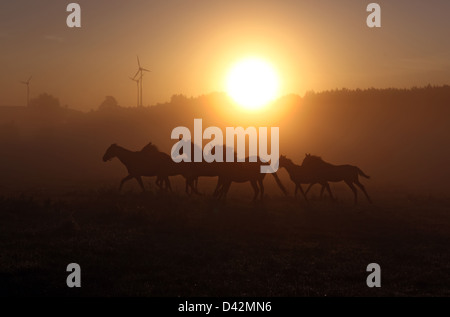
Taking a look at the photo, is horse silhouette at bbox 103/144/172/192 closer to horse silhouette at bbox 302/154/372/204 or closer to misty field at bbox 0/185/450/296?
misty field at bbox 0/185/450/296

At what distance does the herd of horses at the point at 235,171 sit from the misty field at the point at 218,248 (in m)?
1.25

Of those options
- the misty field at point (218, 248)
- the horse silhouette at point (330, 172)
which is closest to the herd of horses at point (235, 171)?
the horse silhouette at point (330, 172)

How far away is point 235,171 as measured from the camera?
20828mm

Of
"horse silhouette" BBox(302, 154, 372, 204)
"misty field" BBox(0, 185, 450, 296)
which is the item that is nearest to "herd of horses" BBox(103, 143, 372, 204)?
"horse silhouette" BBox(302, 154, 372, 204)

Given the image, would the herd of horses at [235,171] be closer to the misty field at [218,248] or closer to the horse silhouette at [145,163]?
the horse silhouette at [145,163]

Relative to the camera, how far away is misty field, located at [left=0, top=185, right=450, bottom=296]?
9.46m

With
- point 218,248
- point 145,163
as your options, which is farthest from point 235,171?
point 218,248

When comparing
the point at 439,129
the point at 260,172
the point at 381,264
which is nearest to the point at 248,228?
the point at 381,264

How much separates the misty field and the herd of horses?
1252 millimetres

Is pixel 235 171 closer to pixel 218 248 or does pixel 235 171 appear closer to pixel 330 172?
pixel 330 172

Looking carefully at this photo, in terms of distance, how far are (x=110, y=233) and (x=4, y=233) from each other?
303cm

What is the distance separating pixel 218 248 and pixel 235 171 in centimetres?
845

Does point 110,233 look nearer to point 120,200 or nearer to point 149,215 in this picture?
point 149,215

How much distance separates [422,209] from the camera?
69.4 feet
